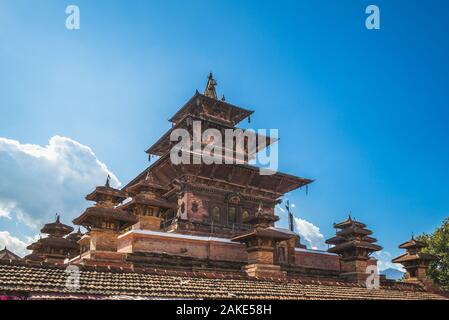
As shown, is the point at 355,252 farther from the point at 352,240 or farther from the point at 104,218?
the point at 104,218

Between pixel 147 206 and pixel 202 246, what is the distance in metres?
3.84

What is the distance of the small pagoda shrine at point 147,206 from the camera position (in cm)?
2017

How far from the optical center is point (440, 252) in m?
31.9

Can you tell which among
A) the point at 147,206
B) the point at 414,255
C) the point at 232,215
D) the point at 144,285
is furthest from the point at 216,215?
the point at 414,255

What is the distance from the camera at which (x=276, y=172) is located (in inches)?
1047

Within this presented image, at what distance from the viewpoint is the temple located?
40.2 feet

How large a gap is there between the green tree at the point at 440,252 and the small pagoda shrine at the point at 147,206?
2373cm

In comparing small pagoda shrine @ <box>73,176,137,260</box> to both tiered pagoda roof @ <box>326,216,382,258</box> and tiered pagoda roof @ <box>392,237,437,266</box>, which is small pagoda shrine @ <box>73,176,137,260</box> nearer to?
tiered pagoda roof @ <box>326,216,382,258</box>

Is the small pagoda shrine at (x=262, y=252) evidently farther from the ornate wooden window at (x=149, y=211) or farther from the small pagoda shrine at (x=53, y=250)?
the small pagoda shrine at (x=53, y=250)

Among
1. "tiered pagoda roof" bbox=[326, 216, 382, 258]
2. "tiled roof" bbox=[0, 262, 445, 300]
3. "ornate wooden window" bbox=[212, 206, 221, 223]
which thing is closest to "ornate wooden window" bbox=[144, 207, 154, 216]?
"ornate wooden window" bbox=[212, 206, 221, 223]
